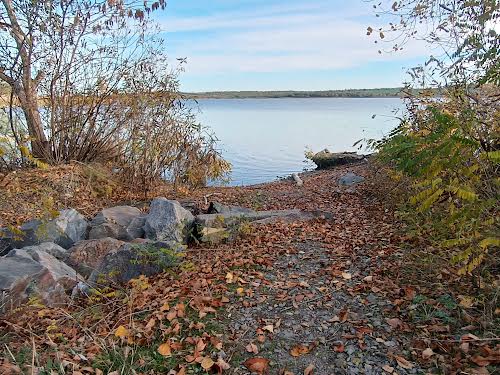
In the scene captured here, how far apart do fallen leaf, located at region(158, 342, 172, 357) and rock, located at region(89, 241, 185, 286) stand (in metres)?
1.44

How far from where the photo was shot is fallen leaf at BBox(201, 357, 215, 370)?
10.2 ft

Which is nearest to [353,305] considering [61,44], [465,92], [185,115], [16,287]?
[16,287]

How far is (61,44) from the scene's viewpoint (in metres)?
8.73

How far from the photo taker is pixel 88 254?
5293 mm

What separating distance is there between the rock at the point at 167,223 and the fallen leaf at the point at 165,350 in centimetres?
249

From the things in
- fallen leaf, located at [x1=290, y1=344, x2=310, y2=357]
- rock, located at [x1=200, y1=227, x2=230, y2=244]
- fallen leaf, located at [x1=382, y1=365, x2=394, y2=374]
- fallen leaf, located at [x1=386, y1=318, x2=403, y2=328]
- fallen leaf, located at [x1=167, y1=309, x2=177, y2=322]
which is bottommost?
fallen leaf, located at [x1=290, y1=344, x2=310, y2=357]

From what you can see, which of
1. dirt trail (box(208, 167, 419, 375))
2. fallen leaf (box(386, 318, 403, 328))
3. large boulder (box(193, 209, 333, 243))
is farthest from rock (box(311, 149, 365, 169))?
fallen leaf (box(386, 318, 403, 328))

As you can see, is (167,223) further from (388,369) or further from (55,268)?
(388,369)

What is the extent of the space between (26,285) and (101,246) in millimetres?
1423

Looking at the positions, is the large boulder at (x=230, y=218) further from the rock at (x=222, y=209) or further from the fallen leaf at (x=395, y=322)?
the fallen leaf at (x=395, y=322)

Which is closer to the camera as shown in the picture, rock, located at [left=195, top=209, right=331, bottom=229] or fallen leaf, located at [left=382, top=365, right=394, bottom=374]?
fallen leaf, located at [left=382, top=365, right=394, bottom=374]

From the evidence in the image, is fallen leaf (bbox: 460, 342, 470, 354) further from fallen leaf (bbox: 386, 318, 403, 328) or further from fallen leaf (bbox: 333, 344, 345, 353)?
fallen leaf (bbox: 333, 344, 345, 353)

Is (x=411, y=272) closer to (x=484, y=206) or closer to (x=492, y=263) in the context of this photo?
(x=492, y=263)

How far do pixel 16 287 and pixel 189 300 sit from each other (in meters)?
1.60
